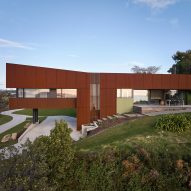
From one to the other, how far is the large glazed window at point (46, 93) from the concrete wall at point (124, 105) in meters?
5.37

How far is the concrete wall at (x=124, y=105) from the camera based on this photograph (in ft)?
104

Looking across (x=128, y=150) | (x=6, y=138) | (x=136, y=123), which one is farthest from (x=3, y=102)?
(x=128, y=150)

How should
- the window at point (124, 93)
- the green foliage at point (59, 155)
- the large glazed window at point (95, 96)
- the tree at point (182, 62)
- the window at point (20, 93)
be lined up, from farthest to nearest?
the tree at point (182, 62) → the window at point (124, 93) → the large glazed window at point (95, 96) → the window at point (20, 93) → the green foliage at point (59, 155)

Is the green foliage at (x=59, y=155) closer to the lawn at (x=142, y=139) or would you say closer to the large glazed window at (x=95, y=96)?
the lawn at (x=142, y=139)

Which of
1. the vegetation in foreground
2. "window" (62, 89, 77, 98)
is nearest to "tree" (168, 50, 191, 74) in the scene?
"window" (62, 89, 77, 98)

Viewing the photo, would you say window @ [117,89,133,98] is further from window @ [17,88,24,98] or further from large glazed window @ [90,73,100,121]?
window @ [17,88,24,98]

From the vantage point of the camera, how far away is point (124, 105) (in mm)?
31984

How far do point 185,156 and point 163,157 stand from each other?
3.80 feet

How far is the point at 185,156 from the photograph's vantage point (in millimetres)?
14008

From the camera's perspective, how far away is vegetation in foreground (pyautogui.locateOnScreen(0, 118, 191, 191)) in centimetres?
1242

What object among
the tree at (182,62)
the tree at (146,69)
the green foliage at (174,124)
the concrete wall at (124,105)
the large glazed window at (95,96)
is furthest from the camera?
the tree at (146,69)

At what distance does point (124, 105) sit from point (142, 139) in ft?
51.3

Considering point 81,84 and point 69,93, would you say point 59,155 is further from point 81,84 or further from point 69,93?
point 69,93

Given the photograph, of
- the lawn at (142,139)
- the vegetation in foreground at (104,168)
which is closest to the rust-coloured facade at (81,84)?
the lawn at (142,139)
